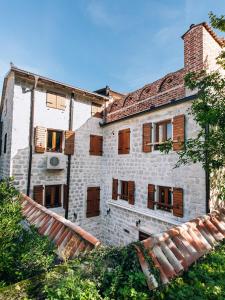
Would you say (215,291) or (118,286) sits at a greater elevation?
(118,286)

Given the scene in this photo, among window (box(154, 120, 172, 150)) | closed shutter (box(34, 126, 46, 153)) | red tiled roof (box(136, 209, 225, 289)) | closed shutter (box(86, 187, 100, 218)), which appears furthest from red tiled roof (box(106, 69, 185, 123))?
red tiled roof (box(136, 209, 225, 289))

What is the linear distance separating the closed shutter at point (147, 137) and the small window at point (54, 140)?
5165 mm

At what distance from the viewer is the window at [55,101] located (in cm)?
1173

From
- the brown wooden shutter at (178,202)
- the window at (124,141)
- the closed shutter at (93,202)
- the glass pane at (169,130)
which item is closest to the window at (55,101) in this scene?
the window at (124,141)

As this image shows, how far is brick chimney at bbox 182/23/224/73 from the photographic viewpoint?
8.58 m

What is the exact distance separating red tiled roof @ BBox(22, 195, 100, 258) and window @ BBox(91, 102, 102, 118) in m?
8.80

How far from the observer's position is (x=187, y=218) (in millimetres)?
8336

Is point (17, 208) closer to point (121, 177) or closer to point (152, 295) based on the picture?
point (152, 295)

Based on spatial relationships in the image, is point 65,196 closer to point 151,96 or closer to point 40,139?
point 40,139

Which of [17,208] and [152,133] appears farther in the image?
[152,133]

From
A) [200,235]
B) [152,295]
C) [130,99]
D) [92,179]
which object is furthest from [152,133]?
[152,295]

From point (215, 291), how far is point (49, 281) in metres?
2.66

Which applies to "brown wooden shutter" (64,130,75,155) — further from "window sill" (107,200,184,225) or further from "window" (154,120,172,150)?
"window" (154,120,172,150)

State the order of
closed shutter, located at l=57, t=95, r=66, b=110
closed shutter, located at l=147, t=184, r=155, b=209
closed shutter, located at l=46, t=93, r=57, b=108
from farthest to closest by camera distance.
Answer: closed shutter, located at l=57, t=95, r=66, b=110 < closed shutter, located at l=46, t=93, r=57, b=108 < closed shutter, located at l=147, t=184, r=155, b=209
